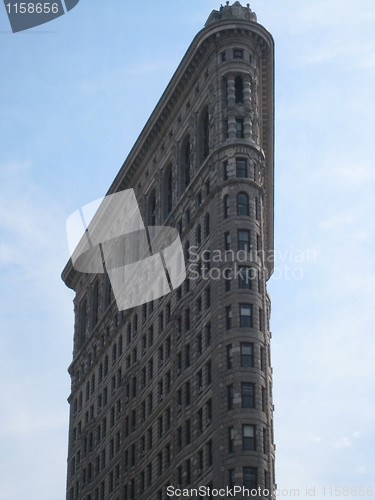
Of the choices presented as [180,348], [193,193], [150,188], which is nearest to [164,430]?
[180,348]

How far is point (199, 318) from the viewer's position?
365ft

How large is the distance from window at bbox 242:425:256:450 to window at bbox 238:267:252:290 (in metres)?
14.8

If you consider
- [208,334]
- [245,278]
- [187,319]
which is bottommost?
[208,334]

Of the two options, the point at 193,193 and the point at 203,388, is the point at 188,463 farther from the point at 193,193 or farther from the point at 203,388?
the point at 193,193

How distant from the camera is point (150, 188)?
139 metres

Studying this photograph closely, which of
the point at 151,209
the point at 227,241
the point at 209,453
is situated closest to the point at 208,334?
the point at 227,241

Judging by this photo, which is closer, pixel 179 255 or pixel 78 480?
pixel 179 255

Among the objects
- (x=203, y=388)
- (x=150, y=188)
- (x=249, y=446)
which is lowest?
(x=249, y=446)

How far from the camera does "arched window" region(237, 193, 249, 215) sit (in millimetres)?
111625

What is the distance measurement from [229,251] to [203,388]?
46.0 ft

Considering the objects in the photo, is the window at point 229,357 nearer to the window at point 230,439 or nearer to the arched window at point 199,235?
the window at point 230,439

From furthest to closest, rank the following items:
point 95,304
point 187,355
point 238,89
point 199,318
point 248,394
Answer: point 95,304
point 238,89
point 187,355
point 199,318
point 248,394

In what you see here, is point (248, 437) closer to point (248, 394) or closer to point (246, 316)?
point (248, 394)
